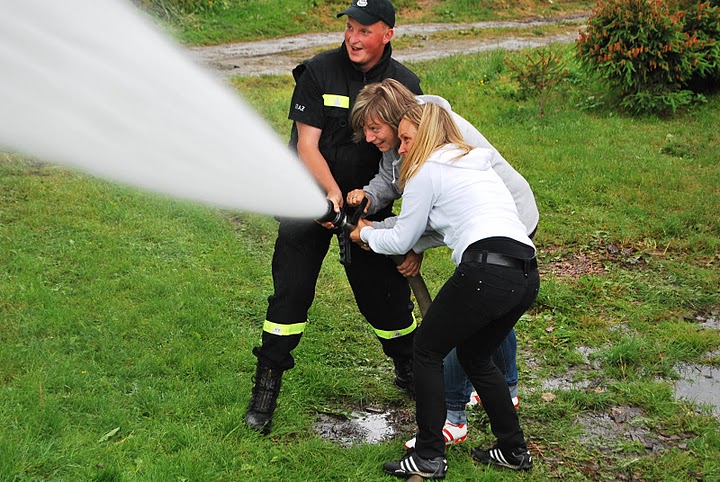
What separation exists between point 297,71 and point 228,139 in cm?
54

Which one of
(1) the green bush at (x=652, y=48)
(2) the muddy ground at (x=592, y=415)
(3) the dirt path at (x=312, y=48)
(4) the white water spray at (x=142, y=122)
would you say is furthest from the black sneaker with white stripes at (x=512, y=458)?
(3) the dirt path at (x=312, y=48)

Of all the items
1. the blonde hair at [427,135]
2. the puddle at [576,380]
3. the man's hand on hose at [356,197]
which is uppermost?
the blonde hair at [427,135]

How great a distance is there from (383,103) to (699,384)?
2.79m

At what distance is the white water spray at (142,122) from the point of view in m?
4.25

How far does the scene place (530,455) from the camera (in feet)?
14.1

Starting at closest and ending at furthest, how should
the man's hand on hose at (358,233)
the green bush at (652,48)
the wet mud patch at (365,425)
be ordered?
the man's hand on hose at (358,233) < the wet mud patch at (365,425) < the green bush at (652,48)

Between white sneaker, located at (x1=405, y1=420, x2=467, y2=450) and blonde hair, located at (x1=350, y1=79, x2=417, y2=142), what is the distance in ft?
5.33

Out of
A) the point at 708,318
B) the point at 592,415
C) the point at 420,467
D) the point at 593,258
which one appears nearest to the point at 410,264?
the point at 420,467

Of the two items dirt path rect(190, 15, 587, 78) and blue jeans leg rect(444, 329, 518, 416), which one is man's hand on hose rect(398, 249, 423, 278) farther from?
dirt path rect(190, 15, 587, 78)

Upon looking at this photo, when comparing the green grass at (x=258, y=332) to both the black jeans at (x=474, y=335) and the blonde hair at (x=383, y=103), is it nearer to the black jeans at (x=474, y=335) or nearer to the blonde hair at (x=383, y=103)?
the black jeans at (x=474, y=335)

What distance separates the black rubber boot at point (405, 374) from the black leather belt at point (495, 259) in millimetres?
1376

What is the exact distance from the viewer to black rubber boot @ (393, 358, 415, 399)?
5.01 m

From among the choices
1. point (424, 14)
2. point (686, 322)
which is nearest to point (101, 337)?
point (686, 322)

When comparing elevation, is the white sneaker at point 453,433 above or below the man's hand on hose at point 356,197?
below
